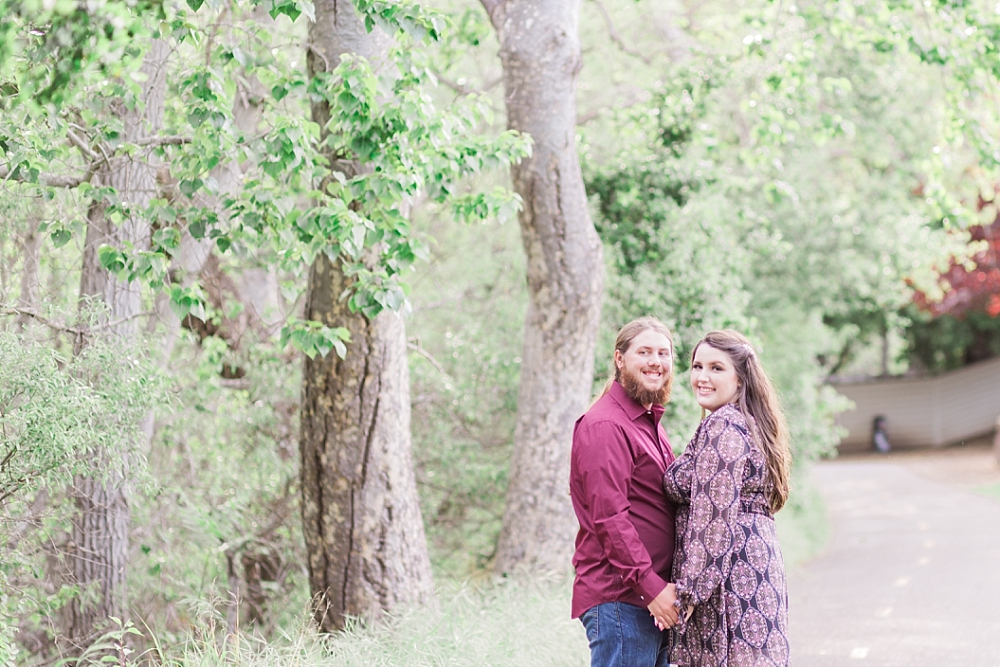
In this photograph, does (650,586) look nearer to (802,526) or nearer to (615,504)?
(615,504)

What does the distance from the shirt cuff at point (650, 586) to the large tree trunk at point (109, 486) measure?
11.5 feet

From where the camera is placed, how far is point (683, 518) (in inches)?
157

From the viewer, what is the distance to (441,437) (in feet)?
28.5

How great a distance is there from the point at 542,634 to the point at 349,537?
137cm

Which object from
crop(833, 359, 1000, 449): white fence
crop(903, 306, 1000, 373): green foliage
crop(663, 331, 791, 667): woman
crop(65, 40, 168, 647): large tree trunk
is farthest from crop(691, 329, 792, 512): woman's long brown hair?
crop(833, 359, 1000, 449): white fence

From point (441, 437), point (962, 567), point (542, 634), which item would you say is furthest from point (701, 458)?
point (962, 567)

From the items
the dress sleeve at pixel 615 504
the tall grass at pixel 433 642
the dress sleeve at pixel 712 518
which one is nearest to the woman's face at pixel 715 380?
the dress sleeve at pixel 712 518

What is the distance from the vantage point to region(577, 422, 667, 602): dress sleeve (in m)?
3.75

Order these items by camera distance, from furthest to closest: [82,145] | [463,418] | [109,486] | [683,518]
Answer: [463,418] → [109,486] → [82,145] → [683,518]

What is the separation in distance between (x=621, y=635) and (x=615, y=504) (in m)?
0.55

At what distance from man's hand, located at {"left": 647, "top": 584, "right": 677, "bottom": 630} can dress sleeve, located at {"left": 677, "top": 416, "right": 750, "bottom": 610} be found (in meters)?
0.03

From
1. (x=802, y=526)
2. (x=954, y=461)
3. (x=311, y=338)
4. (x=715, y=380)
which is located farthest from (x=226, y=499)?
(x=954, y=461)

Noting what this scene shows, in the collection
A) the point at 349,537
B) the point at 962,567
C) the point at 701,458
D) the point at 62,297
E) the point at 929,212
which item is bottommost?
the point at 962,567

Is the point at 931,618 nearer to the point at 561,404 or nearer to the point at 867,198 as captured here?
the point at 561,404
